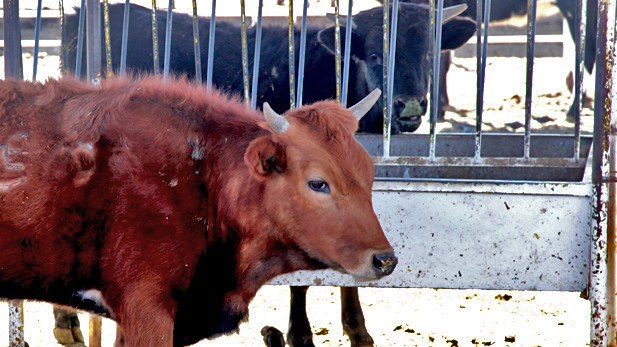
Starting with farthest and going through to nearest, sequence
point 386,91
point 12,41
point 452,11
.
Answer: point 452,11, point 12,41, point 386,91

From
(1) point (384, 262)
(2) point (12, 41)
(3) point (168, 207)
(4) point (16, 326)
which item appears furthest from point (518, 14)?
(3) point (168, 207)

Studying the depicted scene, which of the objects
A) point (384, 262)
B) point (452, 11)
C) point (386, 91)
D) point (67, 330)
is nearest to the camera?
point (384, 262)

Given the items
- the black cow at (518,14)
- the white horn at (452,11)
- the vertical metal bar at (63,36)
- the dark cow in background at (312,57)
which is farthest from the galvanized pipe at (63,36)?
the black cow at (518,14)

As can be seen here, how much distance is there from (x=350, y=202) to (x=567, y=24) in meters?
10.1

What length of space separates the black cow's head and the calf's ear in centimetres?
285

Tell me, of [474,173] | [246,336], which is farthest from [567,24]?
[246,336]

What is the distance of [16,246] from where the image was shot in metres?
2.74

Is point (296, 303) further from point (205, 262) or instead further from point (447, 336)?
point (205, 262)

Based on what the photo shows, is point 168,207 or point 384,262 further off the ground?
point 168,207

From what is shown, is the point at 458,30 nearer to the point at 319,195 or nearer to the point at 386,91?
the point at 386,91

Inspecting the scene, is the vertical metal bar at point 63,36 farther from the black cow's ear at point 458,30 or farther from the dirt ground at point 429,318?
the black cow's ear at point 458,30

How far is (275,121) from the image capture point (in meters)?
2.85

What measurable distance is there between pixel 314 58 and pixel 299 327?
2.41 meters

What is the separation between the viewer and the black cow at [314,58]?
18.8ft
